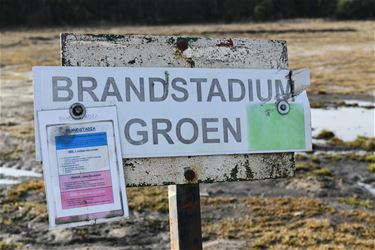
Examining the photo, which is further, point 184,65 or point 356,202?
point 356,202

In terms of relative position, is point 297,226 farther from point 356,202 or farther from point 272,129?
point 272,129

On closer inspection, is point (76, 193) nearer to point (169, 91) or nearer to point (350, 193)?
point (169, 91)

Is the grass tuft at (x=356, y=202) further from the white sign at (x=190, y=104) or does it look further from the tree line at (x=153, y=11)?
the tree line at (x=153, y=11)

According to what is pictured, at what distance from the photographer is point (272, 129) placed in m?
2.24

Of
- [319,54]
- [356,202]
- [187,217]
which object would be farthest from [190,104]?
[319,54]

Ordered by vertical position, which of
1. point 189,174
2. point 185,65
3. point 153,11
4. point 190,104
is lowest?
point 189,174

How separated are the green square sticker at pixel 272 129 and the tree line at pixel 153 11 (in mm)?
58141

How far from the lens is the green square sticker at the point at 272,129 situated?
2230 millimetres

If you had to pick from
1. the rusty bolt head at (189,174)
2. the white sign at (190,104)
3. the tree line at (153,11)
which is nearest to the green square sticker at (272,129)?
the white sign at (190,104)

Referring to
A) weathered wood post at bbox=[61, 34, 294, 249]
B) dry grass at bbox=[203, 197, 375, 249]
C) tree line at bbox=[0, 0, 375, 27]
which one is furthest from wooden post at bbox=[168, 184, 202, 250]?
tree line at bbox=[0, 0, 375, 27]

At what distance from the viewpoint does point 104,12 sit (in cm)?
6341

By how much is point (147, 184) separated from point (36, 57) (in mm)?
32606

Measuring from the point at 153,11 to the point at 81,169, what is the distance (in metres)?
63.0

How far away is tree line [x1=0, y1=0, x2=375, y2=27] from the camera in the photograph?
60.5 m
